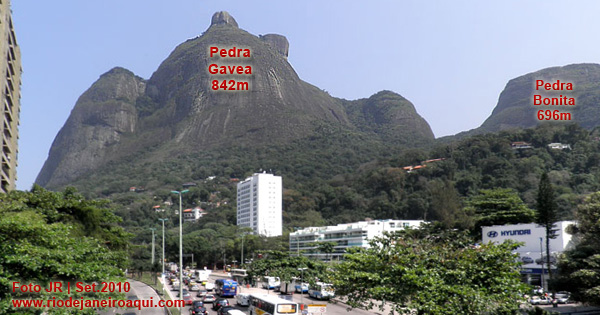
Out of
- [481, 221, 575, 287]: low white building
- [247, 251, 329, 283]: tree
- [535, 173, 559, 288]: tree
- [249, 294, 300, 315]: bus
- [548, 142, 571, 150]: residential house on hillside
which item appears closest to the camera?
[249, 294, 300, 315]: bus

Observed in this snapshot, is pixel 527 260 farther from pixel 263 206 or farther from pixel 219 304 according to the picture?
pixel 263 206

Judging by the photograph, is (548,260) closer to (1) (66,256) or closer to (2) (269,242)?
(1) (66,256)

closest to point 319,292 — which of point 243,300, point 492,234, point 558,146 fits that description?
point 243,300

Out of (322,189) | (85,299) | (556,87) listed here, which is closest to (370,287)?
(85,299)

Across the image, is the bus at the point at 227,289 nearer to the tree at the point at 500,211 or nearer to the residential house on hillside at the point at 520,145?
the tree at the point at 500,211

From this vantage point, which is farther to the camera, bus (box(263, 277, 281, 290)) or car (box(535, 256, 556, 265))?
bus (box(263, 277, 281, 290))

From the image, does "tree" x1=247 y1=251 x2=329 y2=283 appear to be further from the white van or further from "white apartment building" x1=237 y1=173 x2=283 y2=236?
"white apartment building" x1=237 y1=173 x2=283 y2=236

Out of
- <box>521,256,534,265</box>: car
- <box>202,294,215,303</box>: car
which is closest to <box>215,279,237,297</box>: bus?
<box>202,294,215,303</box>: car
